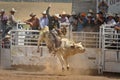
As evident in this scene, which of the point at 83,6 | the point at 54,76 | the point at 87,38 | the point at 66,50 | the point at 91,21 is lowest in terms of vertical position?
the point at 54,76

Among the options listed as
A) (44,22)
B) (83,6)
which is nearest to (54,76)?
(44,22)

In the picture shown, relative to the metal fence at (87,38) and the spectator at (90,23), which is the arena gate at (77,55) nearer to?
the metal fence at (87,38)

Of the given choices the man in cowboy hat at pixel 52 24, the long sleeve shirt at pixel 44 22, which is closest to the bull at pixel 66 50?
the man in cowboy hat at pixel 52 24

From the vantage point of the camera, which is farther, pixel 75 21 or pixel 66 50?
pixel 75 21

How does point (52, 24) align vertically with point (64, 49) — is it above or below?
above

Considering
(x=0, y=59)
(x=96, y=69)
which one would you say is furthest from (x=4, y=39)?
(x=96, y=69)

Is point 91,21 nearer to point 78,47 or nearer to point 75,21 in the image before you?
point 75,21

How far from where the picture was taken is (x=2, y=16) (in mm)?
17672

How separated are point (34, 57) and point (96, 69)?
257cm

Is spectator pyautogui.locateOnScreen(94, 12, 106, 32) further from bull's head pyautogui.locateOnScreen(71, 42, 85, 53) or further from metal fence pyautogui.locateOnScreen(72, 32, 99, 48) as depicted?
bull's head pyautogui.locateOnScreen(71, 42, 85, 53)

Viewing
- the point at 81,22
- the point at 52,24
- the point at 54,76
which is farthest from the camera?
the point at 81,22

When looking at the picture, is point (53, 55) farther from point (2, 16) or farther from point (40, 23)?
point (2, 16)

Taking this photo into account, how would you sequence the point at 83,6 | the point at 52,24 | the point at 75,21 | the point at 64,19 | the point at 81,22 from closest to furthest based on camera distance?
1. the point at 52,24
2. the point at 81,22
3. the point at 75,21
4. the point at 64,19
5. the point at 83,6

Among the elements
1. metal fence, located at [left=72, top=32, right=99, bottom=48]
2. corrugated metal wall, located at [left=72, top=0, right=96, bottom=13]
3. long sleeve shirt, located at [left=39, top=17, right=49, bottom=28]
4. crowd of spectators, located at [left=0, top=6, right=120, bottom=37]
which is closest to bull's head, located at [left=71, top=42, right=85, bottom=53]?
metal fence, located at [left=72, top=32, right=99, bottom=48]
